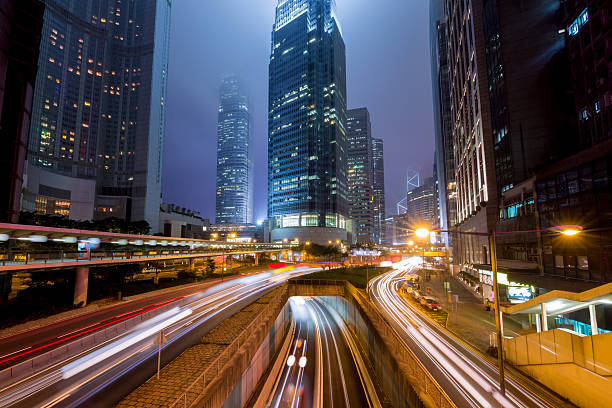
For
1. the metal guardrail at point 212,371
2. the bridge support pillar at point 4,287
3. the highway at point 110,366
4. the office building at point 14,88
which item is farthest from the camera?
the office building at point 14,88

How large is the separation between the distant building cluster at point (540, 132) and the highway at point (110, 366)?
3091cm

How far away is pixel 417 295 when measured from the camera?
119ft

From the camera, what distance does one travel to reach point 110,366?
559 inches

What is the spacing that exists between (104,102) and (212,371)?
6444 inches

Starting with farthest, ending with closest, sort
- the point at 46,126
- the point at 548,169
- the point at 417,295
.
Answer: the point at 46,126 < the point at 417,295 < the point at 548,169

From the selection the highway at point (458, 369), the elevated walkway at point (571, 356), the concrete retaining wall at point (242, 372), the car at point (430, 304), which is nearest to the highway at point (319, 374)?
the concrete retaining wall at point (242, 372)

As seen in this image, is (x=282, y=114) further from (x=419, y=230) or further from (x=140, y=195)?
(x=419, y=230)

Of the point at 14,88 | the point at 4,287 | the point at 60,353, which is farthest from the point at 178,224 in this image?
the point at 60,353

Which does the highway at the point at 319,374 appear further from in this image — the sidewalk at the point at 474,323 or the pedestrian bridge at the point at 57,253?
the pedestrian bridge at the point at 57,253

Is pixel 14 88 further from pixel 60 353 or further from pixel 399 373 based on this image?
pixel 399 373

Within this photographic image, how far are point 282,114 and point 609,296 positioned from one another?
147131 millimetres

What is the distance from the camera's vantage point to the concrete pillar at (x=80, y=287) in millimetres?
26497

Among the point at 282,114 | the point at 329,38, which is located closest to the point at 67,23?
the point at 282,114

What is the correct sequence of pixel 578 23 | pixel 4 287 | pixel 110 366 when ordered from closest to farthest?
pixel 110 366 < pixel 4 287 < pixel 578 23
